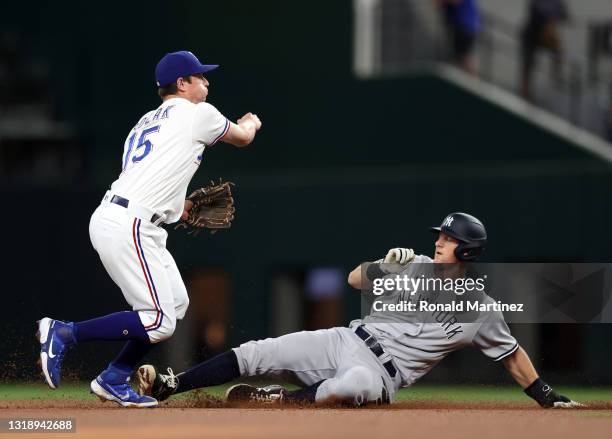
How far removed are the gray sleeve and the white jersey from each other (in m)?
1.79

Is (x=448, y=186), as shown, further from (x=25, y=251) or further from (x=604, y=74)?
(x=25, y=251)

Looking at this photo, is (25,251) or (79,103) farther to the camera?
(79,103)

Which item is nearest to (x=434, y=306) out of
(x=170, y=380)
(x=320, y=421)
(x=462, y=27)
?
(x=320, y=421)

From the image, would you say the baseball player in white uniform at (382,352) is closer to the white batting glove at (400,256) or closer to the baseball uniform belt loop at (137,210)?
the white batting glove at (400,256)

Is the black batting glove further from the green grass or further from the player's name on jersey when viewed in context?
the green grass

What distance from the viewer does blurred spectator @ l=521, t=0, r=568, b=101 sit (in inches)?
563

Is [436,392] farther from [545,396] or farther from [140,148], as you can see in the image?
[140,148]

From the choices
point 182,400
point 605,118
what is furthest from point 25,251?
point 182,400

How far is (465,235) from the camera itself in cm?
754

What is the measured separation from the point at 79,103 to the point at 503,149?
18.2 ft

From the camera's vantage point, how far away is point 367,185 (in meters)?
14.7

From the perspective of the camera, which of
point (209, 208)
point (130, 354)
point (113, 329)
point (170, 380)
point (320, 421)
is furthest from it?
point (209, 208)

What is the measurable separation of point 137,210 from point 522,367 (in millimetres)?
2309

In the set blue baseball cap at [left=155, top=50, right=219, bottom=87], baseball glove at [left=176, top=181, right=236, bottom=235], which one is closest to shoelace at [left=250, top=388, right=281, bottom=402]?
baseball glove at [left=176, top=181, right=236, bottom=235]
